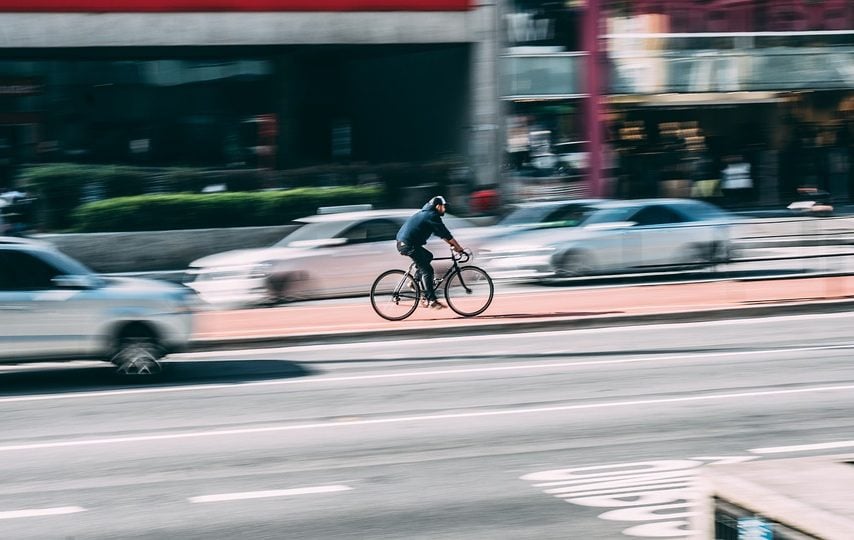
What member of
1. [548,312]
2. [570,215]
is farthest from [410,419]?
[570,215]

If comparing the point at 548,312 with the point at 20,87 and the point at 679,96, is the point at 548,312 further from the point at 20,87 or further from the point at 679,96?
the point at 20,87

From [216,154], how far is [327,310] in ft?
47.1

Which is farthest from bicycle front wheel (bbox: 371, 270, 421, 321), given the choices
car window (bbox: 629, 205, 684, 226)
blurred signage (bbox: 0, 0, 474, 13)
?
blurred signage (bbox: 0, 0, 474, 13)

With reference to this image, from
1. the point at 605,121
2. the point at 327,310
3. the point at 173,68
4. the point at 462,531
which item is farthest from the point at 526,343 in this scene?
the point at 173,68

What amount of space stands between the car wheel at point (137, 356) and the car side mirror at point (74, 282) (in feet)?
2.04

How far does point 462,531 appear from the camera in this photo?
682cm

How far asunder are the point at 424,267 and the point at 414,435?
689 centimetres

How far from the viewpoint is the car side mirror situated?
39.6ft

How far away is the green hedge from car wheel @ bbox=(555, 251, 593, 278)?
6856 mm

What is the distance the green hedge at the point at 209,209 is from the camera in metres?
24.0

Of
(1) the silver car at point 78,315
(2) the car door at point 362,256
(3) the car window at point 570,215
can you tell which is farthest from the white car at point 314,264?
(1) the silver car at point 78,315

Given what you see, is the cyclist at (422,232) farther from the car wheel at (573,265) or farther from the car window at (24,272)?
the car window at (24,272)

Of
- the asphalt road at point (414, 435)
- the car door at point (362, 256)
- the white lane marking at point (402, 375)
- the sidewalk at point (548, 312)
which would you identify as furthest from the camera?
the car door at point (362, 256)

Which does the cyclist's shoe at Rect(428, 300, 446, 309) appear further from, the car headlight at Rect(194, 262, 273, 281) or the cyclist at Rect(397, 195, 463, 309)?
the car headlight at Rect(194, 262, 273, 281)
